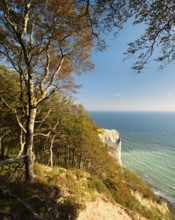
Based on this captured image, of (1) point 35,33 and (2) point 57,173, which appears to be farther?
(2) point 57,173

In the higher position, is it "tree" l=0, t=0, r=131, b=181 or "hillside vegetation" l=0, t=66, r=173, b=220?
"tree" l=0, t=0, r=131, b=181

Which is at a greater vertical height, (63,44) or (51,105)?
(63,44)

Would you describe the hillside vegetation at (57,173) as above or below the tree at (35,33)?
below

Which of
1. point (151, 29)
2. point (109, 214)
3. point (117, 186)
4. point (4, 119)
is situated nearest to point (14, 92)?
point (4, 119)

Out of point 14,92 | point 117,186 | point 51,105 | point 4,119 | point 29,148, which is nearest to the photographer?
point 29,148

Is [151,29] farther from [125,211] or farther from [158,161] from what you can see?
[158,161]

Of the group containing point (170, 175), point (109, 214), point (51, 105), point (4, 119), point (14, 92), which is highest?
point (14, 92)

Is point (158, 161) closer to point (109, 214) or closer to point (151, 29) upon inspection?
point (109, 214)

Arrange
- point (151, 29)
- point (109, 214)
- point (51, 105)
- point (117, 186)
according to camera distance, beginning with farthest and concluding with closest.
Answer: point (117, 186) < point (51, 105) < point (109, 214) < point (151, 29)

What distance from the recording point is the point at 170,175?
3638 cm

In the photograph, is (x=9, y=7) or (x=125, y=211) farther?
(x=125, y=211)

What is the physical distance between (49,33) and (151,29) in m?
4.29

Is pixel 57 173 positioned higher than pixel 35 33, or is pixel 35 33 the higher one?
pixel 35 33

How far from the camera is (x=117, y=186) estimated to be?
15.7 metres
